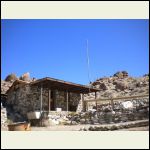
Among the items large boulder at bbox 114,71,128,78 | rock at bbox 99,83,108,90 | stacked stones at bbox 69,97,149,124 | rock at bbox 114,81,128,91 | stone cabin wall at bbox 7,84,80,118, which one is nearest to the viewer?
stacked stones at bbox 69,97,149,124

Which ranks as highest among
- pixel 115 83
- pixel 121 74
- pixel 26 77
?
pixel 121 74

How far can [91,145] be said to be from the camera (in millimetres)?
7852

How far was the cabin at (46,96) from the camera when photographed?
1642 cm

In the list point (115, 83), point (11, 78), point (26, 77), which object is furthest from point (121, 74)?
point (11, 78)

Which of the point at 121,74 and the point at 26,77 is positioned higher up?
the point at 121,74

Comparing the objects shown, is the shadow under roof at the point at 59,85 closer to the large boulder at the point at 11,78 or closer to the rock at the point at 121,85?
the large boulder at the point at 11,78

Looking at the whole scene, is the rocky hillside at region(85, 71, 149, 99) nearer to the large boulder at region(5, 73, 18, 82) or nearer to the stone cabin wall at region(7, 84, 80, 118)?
the large boulder at region(5, 73, 18, 82)

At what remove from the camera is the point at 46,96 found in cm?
1702

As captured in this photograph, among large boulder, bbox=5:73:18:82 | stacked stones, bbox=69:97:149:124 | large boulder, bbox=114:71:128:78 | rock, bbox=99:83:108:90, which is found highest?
large boulder, bbox=114:71:128:78

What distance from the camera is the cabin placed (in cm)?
1642

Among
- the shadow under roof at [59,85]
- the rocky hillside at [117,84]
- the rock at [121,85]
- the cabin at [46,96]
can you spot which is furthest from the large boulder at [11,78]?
the rock at [121,85]

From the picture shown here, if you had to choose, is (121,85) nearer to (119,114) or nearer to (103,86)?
Answer: (103,86)

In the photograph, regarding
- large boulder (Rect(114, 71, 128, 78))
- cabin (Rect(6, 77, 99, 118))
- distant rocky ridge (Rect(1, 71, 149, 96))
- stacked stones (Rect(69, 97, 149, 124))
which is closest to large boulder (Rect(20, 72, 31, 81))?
distant rocky ridge (Rect(1, 71, 149, 96))

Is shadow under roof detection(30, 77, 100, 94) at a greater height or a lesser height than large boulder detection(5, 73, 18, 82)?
lesser
